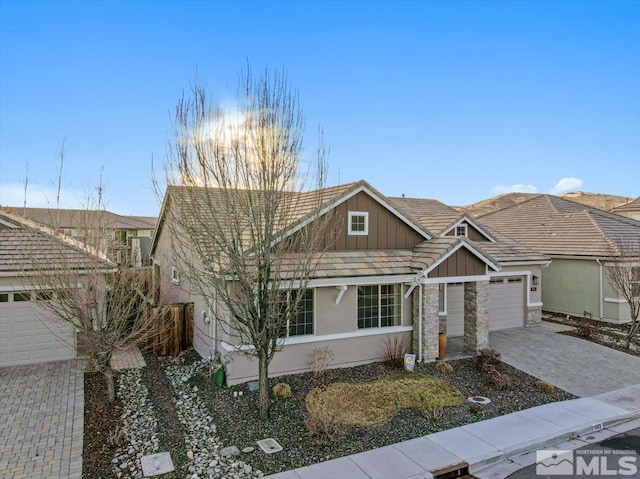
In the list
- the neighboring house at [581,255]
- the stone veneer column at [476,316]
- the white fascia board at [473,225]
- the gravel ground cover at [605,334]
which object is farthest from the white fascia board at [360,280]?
the neighboring house at [581,255]

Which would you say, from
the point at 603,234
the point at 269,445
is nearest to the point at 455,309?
the point at 603,234

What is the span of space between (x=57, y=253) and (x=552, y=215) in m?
25.4

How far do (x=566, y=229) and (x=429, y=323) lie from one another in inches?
564

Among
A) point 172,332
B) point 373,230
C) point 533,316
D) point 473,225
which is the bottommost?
point 172,332

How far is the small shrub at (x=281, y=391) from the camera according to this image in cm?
935

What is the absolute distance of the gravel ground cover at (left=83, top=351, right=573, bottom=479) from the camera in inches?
271

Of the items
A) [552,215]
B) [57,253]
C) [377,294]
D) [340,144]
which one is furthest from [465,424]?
[552,215]

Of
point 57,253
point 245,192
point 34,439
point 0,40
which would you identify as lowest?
point 34,439

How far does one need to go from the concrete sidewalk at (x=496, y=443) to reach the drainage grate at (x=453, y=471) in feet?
0.26

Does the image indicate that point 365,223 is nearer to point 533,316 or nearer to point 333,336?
point 333,336

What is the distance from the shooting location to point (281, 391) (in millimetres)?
9391

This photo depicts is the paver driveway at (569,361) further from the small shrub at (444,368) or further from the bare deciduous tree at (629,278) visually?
the small shrub at (444,368)

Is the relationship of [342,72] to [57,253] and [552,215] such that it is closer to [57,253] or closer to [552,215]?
[57,253]

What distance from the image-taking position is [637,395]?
33.2ft
